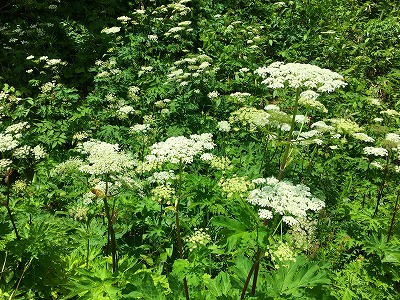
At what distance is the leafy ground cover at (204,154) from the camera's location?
2.95 metres

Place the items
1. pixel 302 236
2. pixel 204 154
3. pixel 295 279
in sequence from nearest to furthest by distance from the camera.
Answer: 1. pixel 295 279
2. pixel 302 236
3. pixel 204 154

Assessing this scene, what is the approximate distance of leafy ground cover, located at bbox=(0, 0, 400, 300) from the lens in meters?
2.95

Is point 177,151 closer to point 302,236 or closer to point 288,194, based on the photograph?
point 288,194

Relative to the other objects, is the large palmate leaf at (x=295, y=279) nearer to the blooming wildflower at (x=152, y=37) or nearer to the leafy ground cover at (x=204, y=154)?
the leafy ground cover at (x=204, y=154)

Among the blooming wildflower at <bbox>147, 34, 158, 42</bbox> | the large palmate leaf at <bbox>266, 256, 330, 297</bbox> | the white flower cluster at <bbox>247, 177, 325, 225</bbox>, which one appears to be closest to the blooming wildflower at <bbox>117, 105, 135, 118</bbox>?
the blooming wildflower at <bbox>147, 34, 158, 42</bbox>

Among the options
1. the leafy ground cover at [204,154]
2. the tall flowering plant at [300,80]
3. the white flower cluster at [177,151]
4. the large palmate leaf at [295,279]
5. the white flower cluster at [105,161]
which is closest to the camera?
the large palmate leaf at [295,279]

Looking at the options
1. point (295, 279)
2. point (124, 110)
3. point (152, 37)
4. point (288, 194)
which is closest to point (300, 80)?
point (288, 194)

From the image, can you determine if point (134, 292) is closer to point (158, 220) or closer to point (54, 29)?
point (158, 220)

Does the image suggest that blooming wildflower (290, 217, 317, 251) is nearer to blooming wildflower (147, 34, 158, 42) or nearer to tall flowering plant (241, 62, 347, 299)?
tall flowering plant (241, 62, 347, 299)

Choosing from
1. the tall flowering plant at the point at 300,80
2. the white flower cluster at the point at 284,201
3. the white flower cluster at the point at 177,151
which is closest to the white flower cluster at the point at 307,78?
the tall flowering plant at the point at 300,80

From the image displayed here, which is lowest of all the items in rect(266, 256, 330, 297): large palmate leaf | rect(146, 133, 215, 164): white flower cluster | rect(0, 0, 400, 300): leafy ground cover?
rect(0, 0, 400, 300): leafy ground cover

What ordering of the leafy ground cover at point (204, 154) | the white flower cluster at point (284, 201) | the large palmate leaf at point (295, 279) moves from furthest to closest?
the leafy ground cover at point (204, 154) → the large palmate leaf at point (295, 279) → the white flower cluster at point (284, 201)

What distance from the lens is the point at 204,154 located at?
4355 millimetres

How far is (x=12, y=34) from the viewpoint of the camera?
9.53 m
